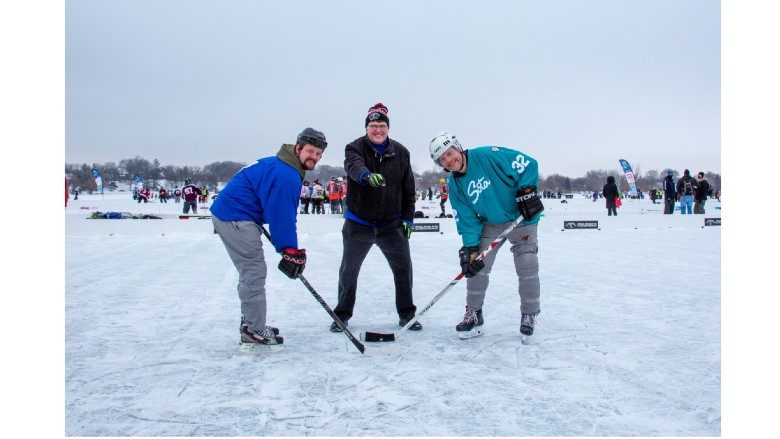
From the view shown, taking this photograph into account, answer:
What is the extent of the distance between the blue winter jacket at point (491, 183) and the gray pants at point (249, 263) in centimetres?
152

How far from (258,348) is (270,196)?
1046mm

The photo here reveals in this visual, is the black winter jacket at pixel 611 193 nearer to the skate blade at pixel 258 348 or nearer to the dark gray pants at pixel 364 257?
the dark gray pants at pixel 364 257

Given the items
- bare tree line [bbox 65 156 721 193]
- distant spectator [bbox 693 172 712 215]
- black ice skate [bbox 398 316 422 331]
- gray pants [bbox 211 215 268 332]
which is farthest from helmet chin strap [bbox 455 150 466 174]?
bare tree line [bbox 65 156 721 193]

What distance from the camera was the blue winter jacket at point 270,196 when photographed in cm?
338

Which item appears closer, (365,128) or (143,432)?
(143,432)

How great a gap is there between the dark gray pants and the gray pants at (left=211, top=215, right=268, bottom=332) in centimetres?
82

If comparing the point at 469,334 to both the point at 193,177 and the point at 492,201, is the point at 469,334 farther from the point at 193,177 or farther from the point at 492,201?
the point at 193,177

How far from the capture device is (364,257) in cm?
419

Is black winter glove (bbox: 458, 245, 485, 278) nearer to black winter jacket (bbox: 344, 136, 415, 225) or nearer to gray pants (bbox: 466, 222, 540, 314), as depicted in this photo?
gray pants (bbox: 466, 222, 540, 314)

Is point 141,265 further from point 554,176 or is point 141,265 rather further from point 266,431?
point 554,176

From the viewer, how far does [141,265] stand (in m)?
7.74

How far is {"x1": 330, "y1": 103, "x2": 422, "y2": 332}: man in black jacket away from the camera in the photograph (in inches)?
162
